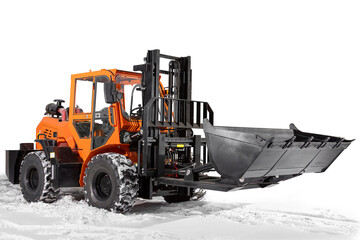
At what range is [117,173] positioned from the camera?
7.14 metres

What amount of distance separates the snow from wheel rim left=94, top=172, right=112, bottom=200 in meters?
0.30

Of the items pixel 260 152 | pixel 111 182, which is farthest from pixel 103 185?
pixel 260 152

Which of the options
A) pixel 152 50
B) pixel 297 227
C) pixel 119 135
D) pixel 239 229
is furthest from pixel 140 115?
pixel 297 227

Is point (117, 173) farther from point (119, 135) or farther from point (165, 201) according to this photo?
point (165, 201)

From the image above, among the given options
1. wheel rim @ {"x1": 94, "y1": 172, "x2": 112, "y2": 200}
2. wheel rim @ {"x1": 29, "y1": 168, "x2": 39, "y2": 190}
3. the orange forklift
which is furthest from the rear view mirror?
wheel rim @ {"x1": 29, "y1": 168, "x2": 39, "y2": 190}

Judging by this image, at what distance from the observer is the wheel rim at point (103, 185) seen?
296 inches

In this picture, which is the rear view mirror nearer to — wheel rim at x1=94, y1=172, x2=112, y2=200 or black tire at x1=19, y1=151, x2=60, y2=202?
wheel rim at x1=94, y1=172, x2=112, y2=200

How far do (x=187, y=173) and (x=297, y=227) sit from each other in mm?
1815

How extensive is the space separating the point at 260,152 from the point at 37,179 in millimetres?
4972

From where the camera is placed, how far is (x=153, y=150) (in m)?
7.43

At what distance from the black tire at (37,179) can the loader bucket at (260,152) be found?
3.64m

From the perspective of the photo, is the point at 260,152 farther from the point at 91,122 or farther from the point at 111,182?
the point at 91,122

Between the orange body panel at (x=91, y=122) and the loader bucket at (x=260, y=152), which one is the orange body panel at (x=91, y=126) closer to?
the orange body panel at (x=91, y=122)

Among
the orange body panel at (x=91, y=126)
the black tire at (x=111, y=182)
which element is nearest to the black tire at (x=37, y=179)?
the orange body panel at (x=91, y=126)
